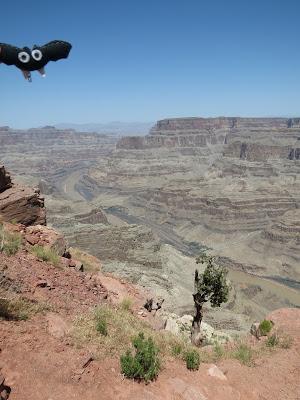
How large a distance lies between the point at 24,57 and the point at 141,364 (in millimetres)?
7454

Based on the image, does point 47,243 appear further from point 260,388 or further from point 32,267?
point 260,388

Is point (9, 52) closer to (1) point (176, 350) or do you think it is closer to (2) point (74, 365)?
(2) point (74, 365)

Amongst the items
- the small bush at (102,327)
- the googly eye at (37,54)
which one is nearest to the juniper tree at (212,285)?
the small bush at (102,327)

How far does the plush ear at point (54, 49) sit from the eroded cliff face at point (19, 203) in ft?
50.3

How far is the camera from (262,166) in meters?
177

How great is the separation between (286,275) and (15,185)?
237 feet

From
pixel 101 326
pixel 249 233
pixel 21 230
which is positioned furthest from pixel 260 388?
pixel 249 233

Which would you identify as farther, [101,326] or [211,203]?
[211,203]

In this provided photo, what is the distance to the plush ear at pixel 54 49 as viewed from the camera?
766cm

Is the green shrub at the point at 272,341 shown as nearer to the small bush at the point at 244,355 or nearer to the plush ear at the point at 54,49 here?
the small bush at the point at 244,355

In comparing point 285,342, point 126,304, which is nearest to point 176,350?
point 126,304

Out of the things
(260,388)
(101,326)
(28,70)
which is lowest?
(260,388)

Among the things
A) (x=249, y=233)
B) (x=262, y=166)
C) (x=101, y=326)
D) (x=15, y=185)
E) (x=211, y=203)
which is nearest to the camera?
(x=101, y=326)

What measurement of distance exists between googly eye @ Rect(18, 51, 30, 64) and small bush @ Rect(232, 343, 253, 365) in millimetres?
10502
